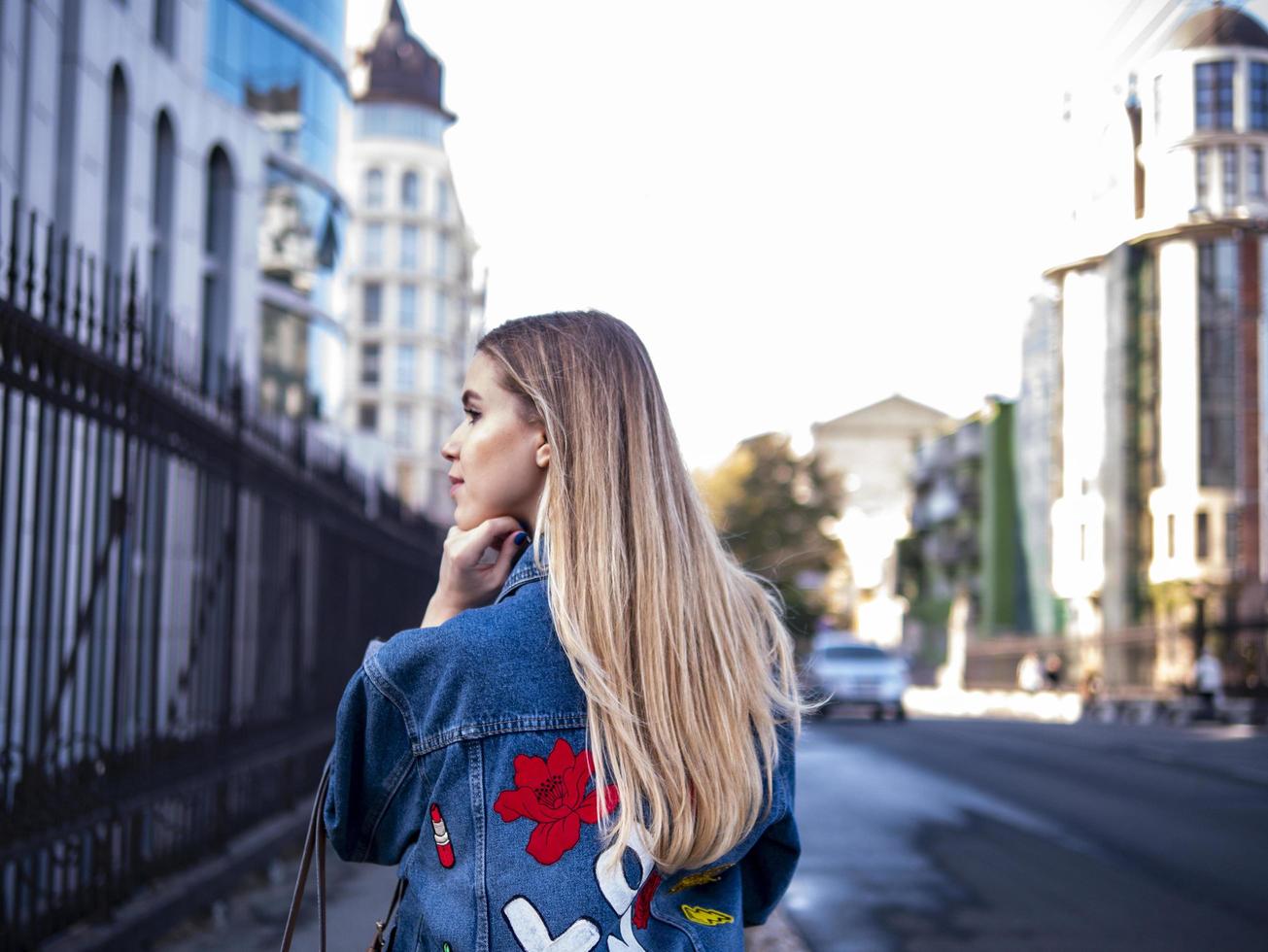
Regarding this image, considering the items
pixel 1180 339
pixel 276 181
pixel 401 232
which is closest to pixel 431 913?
pixel 276 181

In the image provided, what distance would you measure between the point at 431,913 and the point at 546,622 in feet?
1.28

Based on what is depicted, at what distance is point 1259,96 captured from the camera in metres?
19.2

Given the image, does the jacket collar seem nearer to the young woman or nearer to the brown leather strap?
the young woman

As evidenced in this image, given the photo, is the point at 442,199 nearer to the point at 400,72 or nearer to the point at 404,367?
the point at 400,72

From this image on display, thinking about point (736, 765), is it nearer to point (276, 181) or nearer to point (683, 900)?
point (683, 900)

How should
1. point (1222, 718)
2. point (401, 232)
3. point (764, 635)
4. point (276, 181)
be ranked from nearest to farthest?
point (764, 635), point (1222, 718), point (276, 181), point (401, 232)

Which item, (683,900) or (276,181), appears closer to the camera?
(683,900)

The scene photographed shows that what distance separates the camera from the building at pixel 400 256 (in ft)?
245

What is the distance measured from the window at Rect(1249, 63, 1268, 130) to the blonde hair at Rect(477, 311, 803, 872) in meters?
17.6

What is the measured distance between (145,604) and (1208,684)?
2677 centimetres

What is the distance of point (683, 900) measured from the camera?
2113 mm

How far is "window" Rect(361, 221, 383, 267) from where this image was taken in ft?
249

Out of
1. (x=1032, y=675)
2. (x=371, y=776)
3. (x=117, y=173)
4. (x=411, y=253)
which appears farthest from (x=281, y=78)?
(x=411, y=253)

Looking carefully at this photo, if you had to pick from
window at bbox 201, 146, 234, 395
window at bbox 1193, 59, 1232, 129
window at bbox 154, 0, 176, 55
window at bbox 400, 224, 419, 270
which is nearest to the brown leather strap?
window at bbox 1193, 59, 1232, 129
